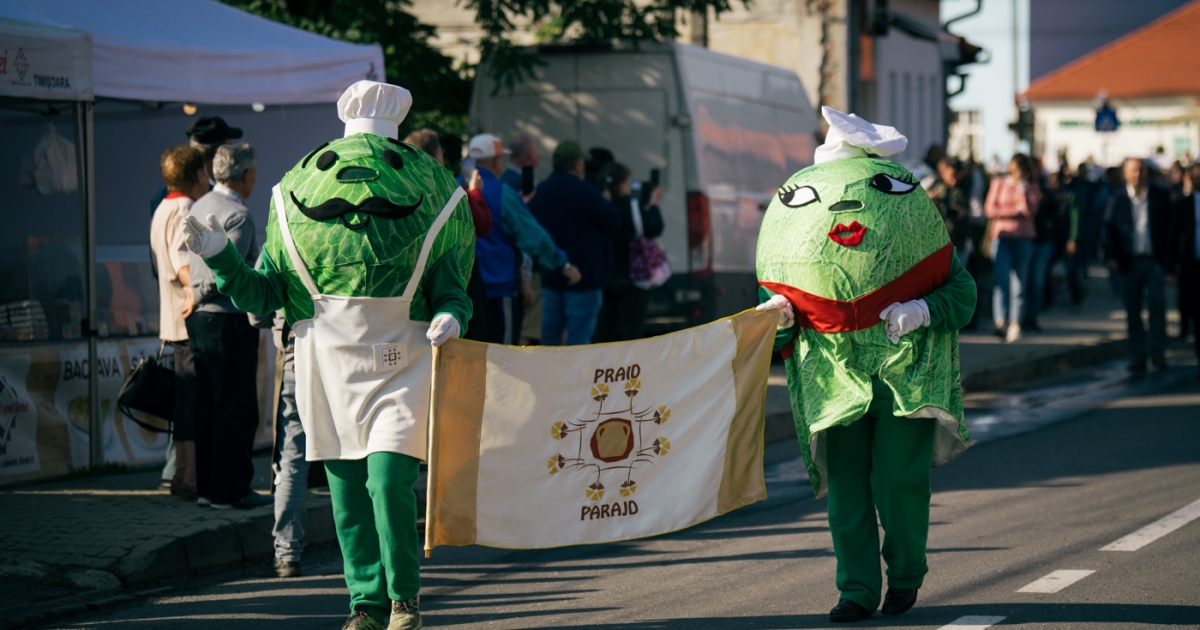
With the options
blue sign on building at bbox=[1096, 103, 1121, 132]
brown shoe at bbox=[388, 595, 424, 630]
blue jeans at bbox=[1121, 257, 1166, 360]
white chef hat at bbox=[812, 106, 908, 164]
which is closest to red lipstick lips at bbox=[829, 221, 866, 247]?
white chef hat at bbox=[812, 106, 908, 164]

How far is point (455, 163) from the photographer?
14.9m

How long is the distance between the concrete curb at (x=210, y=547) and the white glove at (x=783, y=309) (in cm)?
216

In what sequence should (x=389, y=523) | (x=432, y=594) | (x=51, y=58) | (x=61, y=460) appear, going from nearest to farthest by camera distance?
1. (x=389, y=523)
2. (x=432, y=594)
3. (x=51, y=58)
4. (x=61, y=460)

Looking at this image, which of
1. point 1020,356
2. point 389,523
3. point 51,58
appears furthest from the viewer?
point 1020,356

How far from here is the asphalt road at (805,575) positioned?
5562mm

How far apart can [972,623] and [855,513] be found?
57cm

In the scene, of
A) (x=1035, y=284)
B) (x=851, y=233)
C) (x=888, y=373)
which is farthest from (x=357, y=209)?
(x=1035, y=284)

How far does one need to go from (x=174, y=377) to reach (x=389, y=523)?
2971mm

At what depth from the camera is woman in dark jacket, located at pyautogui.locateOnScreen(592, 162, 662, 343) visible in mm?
11000

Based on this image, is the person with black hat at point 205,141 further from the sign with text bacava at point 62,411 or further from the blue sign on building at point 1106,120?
the blue sign on building at point 1106,120

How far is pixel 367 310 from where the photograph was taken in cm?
→ 502

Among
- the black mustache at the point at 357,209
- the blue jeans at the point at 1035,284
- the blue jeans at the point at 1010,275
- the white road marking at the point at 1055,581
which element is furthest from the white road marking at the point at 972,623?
the blue jeans at the point at 1035,284

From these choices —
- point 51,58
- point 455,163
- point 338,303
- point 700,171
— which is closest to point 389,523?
point 338,303

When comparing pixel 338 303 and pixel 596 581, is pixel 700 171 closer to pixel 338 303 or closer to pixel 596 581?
pixel 596 581
